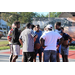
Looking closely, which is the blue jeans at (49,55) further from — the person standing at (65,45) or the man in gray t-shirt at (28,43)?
the person standing at (65,45)

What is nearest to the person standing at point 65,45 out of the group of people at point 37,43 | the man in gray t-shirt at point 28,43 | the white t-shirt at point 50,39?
the group of people at point 37,43

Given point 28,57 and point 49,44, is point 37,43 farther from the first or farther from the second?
point 49,44

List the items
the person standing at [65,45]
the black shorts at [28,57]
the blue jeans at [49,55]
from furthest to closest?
the person standing at [65,45] → the black shorts at [28,57] → the blue jeans at [49,55]

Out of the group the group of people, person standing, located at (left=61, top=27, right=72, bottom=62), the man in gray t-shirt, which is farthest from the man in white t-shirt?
person standing, located at (left=61, top=27, right=72, bottom=62)

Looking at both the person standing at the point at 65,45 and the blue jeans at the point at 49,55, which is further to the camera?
the person standing at the point at 65,45

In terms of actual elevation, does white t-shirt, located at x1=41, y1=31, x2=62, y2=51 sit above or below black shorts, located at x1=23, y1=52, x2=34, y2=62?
above

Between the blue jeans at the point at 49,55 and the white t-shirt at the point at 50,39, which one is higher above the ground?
the white t-shirt at the point at 50,39

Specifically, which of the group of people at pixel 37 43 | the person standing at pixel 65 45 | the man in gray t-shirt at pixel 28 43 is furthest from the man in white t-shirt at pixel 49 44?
the person standing at pixel 65 45

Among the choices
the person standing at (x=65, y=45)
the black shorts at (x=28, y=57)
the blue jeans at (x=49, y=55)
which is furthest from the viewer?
the person standing at (x=65, y=45)

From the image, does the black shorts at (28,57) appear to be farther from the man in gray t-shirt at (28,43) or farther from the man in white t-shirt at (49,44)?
the man in white t-shirt at (49,44)

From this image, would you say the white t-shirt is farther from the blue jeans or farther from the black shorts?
the black shorts
